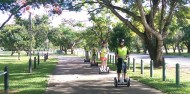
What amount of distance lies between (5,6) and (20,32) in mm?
50056

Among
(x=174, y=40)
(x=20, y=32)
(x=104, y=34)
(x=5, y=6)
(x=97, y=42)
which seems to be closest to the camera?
(x=5, y=6)

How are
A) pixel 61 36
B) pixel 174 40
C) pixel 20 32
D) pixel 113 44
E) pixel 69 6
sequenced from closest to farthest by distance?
pixel 69 6 → pixel 113 44 → pixel 20 32 → pixel 174 40 → pixel 61 36

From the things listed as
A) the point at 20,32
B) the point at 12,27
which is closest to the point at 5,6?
the point at 20,32

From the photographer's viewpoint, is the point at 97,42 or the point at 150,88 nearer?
the point at 150,88

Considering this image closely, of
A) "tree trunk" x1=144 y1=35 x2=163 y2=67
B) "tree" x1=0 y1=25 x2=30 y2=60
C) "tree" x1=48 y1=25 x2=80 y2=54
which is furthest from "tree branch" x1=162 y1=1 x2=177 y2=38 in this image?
"tree" x1=48 y1=25 x2=80 y2=54

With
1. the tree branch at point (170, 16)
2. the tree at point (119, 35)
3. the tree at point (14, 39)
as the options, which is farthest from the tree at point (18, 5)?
the tree at point (14, 39)

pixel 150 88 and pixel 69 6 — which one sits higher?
pixel 69 6

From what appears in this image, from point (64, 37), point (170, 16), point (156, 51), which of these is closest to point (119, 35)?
point (156, 51)

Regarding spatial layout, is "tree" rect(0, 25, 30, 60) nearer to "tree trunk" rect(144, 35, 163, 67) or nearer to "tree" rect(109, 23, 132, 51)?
"tree" rect(109, 23, 132, 51)

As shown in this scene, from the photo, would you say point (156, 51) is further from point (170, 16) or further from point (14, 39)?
point (14, 39)

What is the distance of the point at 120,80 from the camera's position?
1532cm

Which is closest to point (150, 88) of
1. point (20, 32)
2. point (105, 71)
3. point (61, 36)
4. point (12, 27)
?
point (105, 71)

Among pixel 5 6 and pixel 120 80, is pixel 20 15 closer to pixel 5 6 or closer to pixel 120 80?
pixel 5 6

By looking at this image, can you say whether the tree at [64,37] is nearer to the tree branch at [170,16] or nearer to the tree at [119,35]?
the tree at [119,35]
